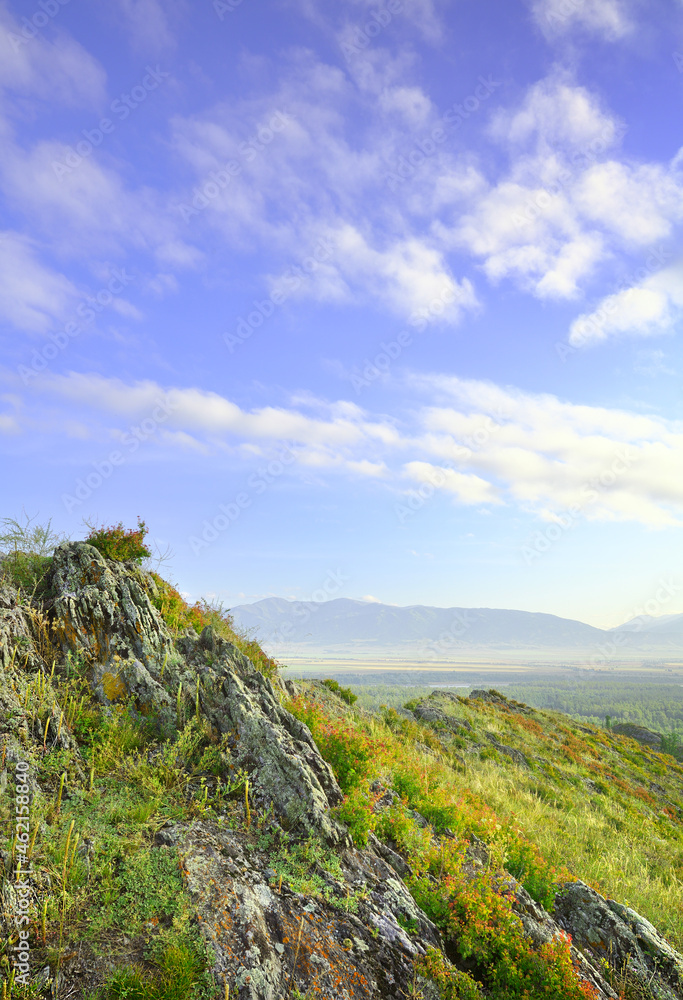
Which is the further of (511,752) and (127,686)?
(511,752)

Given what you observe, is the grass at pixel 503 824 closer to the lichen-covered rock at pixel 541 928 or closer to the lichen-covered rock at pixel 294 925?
the lichen-covered rock at pixel 541 928

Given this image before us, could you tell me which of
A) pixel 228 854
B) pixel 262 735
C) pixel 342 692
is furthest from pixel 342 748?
pixel 342 692

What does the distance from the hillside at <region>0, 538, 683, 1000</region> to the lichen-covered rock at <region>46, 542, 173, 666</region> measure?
4 cm

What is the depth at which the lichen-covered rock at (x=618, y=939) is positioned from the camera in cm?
675

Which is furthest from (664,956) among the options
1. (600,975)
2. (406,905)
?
(406,905)

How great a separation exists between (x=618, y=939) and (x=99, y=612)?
984 centimetres

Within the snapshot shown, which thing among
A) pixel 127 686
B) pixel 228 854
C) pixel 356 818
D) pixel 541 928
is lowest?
pixel 541 928

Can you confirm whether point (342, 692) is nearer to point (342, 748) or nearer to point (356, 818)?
point (342, 748)

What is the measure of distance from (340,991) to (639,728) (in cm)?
5444

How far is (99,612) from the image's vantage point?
28.5 feet

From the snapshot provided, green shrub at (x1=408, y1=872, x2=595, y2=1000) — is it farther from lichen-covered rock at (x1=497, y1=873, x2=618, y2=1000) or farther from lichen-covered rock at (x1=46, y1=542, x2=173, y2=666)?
lichen-covered rock at (x1=46, y1=542, x2=173, y2=666)

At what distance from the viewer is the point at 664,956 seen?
702 centimetres

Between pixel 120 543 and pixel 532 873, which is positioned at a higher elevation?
pixel 120 543

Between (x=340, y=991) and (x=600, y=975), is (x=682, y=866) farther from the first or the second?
(x=340, y=991)
